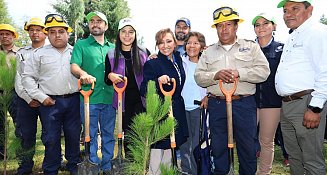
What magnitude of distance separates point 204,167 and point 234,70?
132 cm

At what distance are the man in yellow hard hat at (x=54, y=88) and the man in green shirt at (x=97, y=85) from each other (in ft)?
0.73

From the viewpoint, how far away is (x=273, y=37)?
14.1 ft

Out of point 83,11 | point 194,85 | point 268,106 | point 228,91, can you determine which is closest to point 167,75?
point 194,85

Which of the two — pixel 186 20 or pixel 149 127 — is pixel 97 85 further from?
pixel 149 127

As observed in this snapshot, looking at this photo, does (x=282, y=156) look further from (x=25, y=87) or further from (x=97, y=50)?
(x=25, y=87)

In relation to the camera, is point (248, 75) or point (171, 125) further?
point (248, 75)

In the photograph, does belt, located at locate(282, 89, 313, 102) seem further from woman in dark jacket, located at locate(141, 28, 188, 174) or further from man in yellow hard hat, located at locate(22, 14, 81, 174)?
man in yellow hard hat, located at locate(22, 14, 81, 174)

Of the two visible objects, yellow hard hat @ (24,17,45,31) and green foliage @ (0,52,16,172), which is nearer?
green foliage @ (0,52,16,172)

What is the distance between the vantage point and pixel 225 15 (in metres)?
3.43

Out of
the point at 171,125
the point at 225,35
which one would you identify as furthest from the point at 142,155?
the point at 225,35

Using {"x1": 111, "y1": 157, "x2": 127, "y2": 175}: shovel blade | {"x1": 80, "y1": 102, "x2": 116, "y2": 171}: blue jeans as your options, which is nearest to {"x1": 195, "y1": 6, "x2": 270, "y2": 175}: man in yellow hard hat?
{"x1": 111, "y1": 157, "x2": 127, "y2": 175}: shovel blade

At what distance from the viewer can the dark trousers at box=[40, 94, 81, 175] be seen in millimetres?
4070

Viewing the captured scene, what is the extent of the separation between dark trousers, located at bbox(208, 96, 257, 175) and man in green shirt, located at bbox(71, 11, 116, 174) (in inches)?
57.5

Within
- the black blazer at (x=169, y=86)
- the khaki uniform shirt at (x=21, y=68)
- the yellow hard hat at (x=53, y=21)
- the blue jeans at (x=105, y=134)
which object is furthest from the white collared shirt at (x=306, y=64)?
the khaki uniform shirt at (x=21, y=68)
